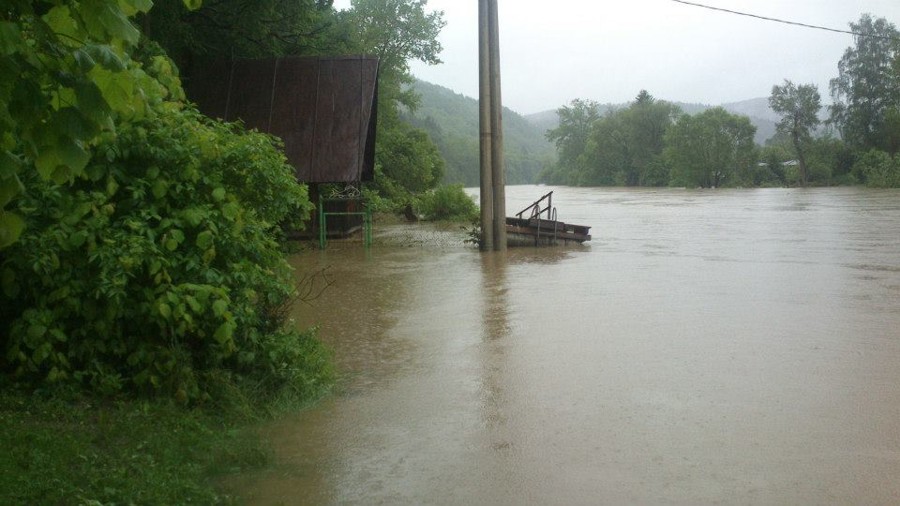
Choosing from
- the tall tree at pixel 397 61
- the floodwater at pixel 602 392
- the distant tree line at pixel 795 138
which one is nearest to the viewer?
the floodwater at pixel 602 392

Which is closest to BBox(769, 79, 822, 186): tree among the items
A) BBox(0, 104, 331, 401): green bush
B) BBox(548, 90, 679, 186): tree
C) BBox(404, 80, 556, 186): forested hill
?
BBox(548, 90, 679, 186): tree

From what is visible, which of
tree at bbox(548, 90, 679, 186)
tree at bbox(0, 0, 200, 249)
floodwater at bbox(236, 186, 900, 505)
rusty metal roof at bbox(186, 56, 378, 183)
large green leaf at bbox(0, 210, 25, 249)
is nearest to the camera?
tree at bbox(0, 0, 200, 249)

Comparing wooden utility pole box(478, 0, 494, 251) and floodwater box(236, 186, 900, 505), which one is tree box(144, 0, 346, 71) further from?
floodwater box(236, 186, 900, 505)

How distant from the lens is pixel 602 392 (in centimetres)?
775

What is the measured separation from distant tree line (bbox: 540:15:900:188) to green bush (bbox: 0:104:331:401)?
69074mm

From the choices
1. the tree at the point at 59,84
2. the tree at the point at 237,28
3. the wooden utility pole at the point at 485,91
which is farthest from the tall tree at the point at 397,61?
the tree at the point at 59,84

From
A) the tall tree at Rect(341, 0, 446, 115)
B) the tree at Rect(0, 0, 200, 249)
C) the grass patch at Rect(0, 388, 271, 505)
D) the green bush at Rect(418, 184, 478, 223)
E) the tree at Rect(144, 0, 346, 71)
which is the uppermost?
the tall tree at Rect(341, 0, 446, 115)

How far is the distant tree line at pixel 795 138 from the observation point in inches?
3019

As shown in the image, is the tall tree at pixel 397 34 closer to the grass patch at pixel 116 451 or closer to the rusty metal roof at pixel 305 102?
the rusty metal roof at pixel 305 102

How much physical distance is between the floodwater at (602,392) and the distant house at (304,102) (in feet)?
14.9

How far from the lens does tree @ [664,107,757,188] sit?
3462 inches

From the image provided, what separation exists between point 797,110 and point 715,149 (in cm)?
883

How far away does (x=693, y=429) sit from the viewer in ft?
21.7

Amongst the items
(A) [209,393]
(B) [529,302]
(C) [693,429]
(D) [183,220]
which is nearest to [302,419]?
(A) [209,393]
